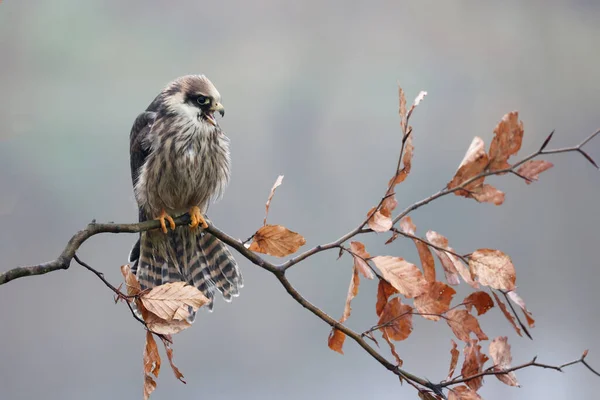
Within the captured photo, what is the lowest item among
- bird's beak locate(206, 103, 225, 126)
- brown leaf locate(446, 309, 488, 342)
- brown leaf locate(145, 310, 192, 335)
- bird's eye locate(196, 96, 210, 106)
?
brown leaf locate(145, 310, 192, 335)

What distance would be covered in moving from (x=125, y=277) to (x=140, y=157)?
0.84 m

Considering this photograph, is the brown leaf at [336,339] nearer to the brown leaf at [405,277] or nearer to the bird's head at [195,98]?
the brown leaf at [405,277]

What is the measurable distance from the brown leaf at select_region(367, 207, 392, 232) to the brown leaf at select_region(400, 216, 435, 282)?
0.12ft

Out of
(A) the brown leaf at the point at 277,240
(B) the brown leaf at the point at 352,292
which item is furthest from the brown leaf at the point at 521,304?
(A) the brown leaf at the point at 277,240

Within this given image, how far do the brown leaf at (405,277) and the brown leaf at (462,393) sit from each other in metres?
0.17

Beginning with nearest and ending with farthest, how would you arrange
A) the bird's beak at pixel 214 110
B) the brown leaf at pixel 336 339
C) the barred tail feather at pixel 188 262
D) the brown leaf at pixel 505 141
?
1. the brown leaf at pixel 505 141
2. the brown leaf at pixel 336 339
3. the bird's beak at pixel 214 110
4. the barred tail feather at pixel 188 262

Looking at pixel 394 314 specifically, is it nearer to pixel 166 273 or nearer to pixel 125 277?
pixel 125 277

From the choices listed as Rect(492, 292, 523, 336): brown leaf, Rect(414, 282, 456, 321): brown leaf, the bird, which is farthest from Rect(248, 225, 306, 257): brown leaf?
the bird

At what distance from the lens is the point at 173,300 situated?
0.96 m

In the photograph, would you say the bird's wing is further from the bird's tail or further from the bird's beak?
the bird's beak

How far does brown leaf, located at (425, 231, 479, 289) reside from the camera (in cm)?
95

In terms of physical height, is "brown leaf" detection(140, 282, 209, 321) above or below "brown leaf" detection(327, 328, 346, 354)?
above

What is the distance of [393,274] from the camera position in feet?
3.08

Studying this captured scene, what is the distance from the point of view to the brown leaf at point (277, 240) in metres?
1.05
